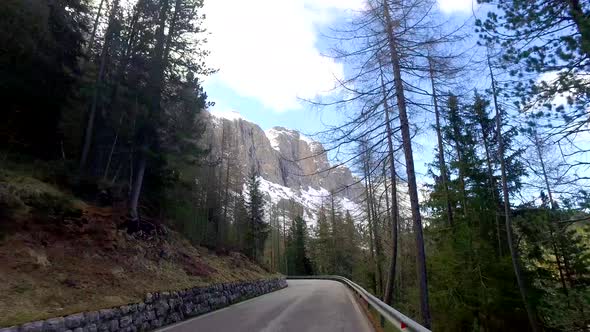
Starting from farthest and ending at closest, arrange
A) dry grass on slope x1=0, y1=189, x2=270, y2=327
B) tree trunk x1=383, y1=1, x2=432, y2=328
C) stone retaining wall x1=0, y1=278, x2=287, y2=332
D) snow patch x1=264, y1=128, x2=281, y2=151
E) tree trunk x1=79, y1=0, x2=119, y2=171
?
snow patch x1=264, y1=128, x2=281, y2=151
tree trunk x1=79, y1=0, x2=119, y2=171
tree trunk x1=383, y1=1, x2=432, y2=328
dry grass on slope x1=0, y1=189, x2=270, y2=327
stone retaining wall x1=0, y1=278, x2=287, y2=332

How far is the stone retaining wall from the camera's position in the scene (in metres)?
5.88

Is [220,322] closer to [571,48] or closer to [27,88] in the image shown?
[571,48]

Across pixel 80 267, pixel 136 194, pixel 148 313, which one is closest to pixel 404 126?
pixel 148 313

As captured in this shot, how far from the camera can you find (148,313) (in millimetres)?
8719

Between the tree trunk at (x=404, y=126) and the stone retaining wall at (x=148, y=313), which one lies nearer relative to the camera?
the stone retaining wall at (x=148, y=313)

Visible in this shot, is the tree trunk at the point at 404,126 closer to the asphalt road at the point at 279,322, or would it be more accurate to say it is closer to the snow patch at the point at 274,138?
the asphalt road at the point at 279,322

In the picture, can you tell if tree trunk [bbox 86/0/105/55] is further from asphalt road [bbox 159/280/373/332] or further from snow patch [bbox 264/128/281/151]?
snow patch [bbox 264/128/281/151]

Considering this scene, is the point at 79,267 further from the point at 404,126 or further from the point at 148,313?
the point at 404,126

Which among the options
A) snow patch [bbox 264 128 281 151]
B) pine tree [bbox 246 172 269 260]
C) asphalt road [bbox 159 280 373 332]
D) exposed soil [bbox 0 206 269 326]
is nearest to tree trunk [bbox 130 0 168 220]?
exposed soil [bbox 0 206 269 326]

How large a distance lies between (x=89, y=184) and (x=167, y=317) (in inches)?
311

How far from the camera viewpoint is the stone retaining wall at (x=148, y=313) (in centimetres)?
588

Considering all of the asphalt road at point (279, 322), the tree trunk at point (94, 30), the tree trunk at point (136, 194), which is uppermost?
the tree trunk at point (94, 30)

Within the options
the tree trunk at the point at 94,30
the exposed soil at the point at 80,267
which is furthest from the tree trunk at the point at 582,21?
the tree trunk at the point at 94,30

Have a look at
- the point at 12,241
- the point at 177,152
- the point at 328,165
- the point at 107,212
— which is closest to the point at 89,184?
the point at 107,212
